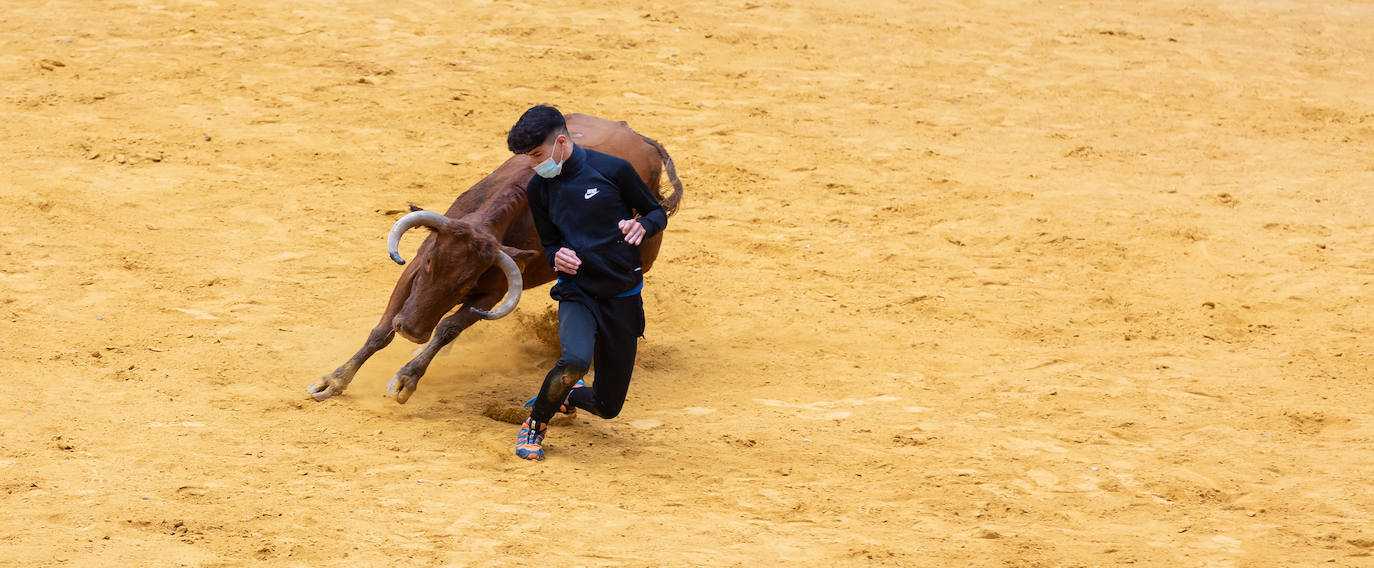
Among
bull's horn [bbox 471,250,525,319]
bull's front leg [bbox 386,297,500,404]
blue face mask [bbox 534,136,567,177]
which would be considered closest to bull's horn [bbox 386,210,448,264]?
bull's horn [bbox 471,250,525,319]

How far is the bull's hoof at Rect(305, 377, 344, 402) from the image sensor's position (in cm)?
771

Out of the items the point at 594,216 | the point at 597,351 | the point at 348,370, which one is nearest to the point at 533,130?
the point at 594,216

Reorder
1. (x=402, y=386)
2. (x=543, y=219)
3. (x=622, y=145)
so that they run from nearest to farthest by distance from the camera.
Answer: (x=543, y=219) → (x=402, y=386) → (x=622, y=145)

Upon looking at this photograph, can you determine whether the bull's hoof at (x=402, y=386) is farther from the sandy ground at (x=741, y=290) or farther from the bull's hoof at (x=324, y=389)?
the bull's hoof at (x=324, y=389)

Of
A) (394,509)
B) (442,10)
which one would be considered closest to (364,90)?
(442,10)

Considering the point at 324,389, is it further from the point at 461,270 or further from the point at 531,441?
the point at 531,441

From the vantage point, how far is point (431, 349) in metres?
7.84

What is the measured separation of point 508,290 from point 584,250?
0.85 meters

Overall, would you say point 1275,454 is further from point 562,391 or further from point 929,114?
point 929,114

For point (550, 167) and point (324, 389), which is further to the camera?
point (324, 389)

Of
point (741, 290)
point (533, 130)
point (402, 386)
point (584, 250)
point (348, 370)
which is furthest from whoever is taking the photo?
point (741, 290)

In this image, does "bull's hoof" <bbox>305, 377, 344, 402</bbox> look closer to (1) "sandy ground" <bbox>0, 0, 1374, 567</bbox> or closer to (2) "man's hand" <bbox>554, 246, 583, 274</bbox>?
(1) "sandy ground" <bbox>0, 0, 1374, 567</bbox>

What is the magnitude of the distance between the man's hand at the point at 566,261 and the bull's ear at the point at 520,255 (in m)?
0.97

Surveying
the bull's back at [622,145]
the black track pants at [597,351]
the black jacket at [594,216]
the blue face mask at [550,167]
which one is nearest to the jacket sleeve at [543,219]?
the black jacket at [594,216]
